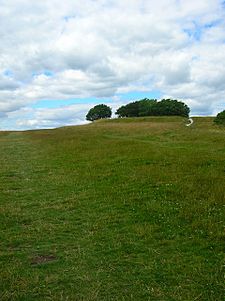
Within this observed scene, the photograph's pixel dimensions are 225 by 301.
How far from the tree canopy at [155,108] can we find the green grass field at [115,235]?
115770mm

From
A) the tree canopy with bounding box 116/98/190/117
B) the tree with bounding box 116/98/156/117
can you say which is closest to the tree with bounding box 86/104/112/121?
the tree with bounding box 116/98/156/117

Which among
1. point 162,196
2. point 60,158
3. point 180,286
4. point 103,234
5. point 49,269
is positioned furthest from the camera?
point 60,158

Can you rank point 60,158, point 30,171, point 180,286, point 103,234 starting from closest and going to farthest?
point 180,286 < point 103,234 < point 30,171 < point 60,158

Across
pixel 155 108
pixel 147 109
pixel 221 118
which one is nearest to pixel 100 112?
pixel 147 109

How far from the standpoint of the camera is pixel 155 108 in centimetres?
13550

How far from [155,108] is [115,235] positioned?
12652 cm

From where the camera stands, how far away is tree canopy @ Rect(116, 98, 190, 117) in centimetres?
13588

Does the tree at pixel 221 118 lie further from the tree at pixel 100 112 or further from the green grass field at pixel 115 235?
the tree at pixel 100 112

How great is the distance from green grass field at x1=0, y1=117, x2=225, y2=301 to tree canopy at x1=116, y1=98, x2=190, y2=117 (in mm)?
115770

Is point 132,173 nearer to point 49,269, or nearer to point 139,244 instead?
point 139,244

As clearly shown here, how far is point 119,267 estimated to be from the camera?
857 cm

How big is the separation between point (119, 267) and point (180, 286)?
4.73 ft

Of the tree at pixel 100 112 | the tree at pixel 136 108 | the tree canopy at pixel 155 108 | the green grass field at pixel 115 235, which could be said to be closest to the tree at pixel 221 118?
the green grass field at pixel 115 235

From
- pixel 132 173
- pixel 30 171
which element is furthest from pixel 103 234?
pixel 30 171
